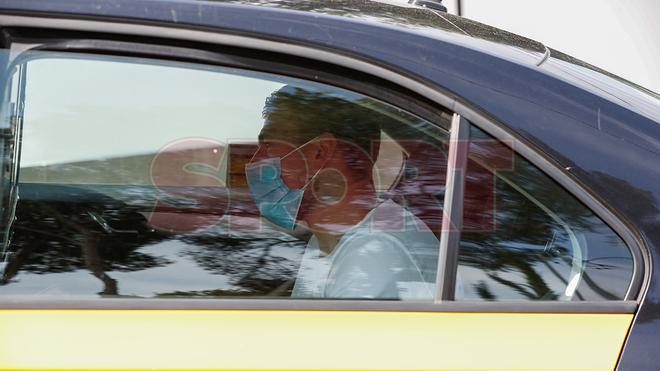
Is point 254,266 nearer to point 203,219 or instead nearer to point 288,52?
point 203,219

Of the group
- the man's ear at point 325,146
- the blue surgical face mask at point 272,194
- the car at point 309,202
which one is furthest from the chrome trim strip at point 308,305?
the man's ear at point 325,146

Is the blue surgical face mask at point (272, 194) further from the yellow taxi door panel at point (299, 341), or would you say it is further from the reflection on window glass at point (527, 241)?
the reflection on window glass at point (527, 241)

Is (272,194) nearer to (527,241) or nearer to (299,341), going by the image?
(299,341)

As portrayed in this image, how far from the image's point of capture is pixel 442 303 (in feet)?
5.35

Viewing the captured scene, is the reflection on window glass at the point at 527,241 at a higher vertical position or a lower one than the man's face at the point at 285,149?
lower

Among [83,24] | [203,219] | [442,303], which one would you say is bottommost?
[442,303]

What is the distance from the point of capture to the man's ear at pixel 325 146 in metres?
1.76

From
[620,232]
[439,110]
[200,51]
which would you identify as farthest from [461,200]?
[200,51]

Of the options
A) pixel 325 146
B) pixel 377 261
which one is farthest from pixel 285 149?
pixel 377 261

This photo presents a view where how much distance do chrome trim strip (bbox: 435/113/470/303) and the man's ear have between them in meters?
0.24

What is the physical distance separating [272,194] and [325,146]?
0.48 feet

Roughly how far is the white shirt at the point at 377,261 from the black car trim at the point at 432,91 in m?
0.23

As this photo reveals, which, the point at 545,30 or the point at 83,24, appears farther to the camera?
the point at 545,30

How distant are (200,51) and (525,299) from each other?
753 millimetres
